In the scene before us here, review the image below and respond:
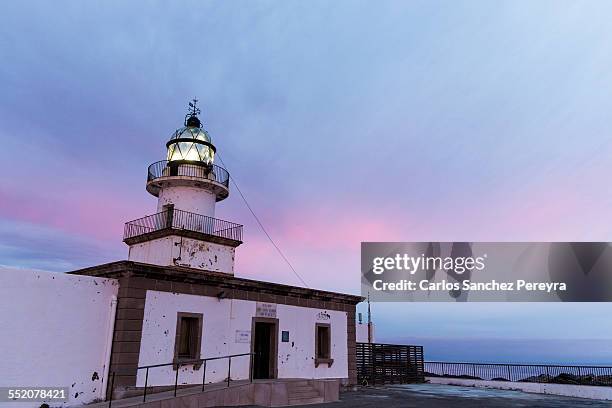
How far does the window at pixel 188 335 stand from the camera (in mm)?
14305

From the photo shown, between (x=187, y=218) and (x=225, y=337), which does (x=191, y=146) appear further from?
(x=225, y=337)

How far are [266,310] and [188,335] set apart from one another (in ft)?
10.8

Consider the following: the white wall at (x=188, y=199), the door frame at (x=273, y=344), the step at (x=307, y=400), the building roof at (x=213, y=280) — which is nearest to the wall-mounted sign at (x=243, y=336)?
the door frame at (x=273, y=344)

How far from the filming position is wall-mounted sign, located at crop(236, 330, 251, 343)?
15922 millimetres

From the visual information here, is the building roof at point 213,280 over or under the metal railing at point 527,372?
over

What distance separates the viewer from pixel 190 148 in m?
21.1

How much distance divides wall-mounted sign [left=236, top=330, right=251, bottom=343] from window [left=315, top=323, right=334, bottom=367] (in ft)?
11.8

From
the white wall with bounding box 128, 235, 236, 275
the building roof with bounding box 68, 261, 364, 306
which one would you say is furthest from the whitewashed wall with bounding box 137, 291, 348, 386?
the white wall with bounding box 128, 235, 236, 275

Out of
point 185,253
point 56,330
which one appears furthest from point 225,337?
point 56,330

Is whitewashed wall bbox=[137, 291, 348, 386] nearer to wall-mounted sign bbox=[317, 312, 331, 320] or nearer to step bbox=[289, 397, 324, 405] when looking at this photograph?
wall-mounted sign bbox=[317, 312, 331, 320]

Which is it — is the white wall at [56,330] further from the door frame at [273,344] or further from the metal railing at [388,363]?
the metal railing at [388,363]

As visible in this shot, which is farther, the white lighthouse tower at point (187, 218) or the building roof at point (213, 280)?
the white lighthouse tower at point (187, 218)

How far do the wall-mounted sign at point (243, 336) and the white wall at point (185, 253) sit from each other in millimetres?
4158

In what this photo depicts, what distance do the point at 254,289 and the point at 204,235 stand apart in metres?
3.99
